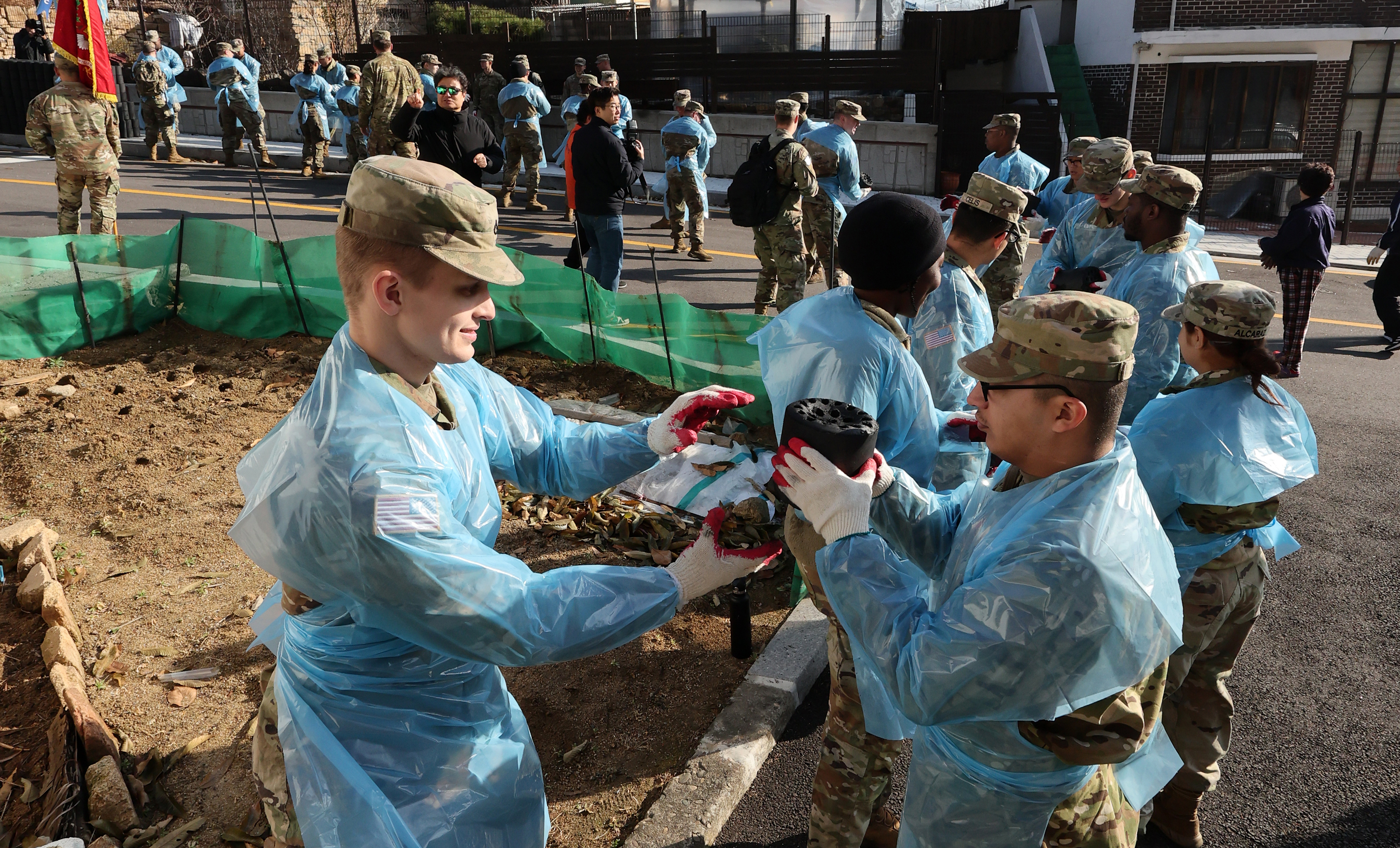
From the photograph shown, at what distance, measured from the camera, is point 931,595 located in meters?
2.65

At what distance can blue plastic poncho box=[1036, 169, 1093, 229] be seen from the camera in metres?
9.23

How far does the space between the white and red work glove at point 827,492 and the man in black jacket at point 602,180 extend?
6883 millimetres

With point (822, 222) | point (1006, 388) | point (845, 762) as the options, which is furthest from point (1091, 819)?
point (822, 222)

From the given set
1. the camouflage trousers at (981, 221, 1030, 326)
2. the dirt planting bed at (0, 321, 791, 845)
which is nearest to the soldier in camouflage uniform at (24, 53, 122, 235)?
the dirt planting bed at (0, 321, 791, 845)

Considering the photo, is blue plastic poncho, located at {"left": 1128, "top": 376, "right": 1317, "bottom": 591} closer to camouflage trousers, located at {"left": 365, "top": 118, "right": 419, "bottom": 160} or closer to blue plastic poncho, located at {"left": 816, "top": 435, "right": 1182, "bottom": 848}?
blue plastic poncho, located at {"left": 816, "top": 435, "right": 1182, "bottom": 848}

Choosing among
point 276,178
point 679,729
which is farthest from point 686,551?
point 276,178

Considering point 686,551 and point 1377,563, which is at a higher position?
point 686,551

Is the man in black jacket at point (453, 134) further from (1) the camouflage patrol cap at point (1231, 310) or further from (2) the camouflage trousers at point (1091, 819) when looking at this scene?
(2) the camouflage trousers at point (1091, 819)

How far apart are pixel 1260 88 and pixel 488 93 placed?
15.3 metres

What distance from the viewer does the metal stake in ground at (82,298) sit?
8344 millimetres

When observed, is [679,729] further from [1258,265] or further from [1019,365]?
[1258,265]

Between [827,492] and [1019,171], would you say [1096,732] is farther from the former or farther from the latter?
[1019,171]

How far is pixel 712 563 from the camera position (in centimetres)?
223

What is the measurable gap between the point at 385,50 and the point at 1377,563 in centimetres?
1309
